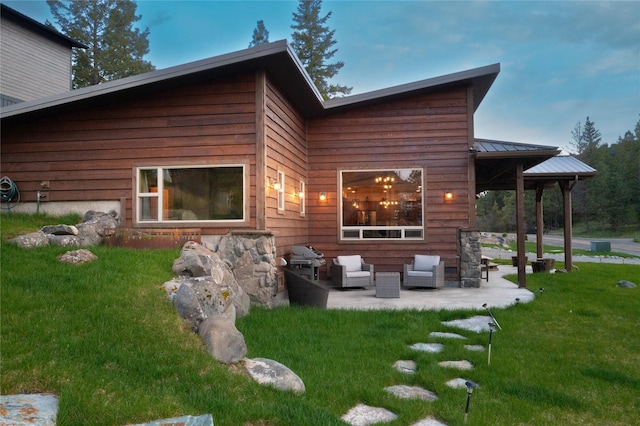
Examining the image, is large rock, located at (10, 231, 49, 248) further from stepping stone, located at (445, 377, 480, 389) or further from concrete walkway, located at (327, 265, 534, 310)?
stepping stone, located at (445, 377, 480, 389)

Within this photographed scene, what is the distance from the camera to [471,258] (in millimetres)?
9641

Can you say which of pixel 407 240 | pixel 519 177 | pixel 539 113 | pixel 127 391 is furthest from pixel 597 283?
pixel 539 113

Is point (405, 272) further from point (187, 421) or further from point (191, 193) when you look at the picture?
point (187, 421)

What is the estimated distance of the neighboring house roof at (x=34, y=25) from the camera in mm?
13773

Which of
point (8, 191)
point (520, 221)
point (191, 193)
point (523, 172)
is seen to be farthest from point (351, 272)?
point (8, 191)

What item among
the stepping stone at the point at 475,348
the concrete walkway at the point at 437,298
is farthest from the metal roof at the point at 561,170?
the stepping stone at the point at 475,348

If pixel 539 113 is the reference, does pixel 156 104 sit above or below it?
below

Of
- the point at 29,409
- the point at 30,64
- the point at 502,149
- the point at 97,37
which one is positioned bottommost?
the point at 29,409

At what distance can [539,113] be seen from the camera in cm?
4919

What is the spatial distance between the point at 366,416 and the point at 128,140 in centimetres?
636

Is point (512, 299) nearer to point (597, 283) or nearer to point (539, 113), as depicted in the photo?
point (597, 283)

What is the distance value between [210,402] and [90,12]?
27518mm

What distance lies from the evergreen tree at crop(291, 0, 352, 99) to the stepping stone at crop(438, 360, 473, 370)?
22.9 metres

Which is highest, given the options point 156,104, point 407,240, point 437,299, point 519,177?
point 156,104
